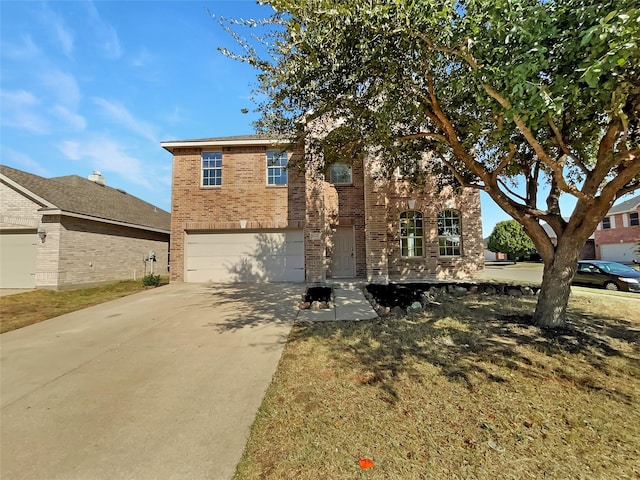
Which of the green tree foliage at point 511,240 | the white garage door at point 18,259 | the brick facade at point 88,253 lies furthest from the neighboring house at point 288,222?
the green tree foliage at point 511,240

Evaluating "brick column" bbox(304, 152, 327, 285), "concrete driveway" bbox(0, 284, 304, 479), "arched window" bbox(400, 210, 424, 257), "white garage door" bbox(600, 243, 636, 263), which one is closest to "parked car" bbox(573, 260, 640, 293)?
"arched window" bbox(400, 210, 424, 257)

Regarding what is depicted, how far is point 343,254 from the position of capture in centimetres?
1264

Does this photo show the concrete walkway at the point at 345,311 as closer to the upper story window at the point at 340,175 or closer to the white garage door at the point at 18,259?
the upper story window at the point at 340,175

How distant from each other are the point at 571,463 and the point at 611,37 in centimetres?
395

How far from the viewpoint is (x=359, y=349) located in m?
4.53

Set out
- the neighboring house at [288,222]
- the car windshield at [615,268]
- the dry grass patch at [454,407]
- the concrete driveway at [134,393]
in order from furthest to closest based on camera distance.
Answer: the neighboring house at [288,222] < the car windshield at [615,268] < the concrete driveway at [134,393] < the dry grass patch at [454,407]

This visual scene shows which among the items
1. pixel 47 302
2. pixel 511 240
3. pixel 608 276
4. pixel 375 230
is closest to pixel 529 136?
pixel 375 230

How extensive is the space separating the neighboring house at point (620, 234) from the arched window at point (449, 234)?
25.6 metres

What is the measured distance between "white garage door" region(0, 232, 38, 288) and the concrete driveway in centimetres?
709

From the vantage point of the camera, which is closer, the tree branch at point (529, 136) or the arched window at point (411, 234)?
Result: the tree branch at point (529, 136)

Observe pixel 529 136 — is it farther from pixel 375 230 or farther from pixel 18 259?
pixel 18 259

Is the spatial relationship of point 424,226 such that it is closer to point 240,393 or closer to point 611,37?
point 611,37

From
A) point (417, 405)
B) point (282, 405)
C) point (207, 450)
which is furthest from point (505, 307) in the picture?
point (207, 450)

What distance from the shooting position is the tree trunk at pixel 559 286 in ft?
17.2
